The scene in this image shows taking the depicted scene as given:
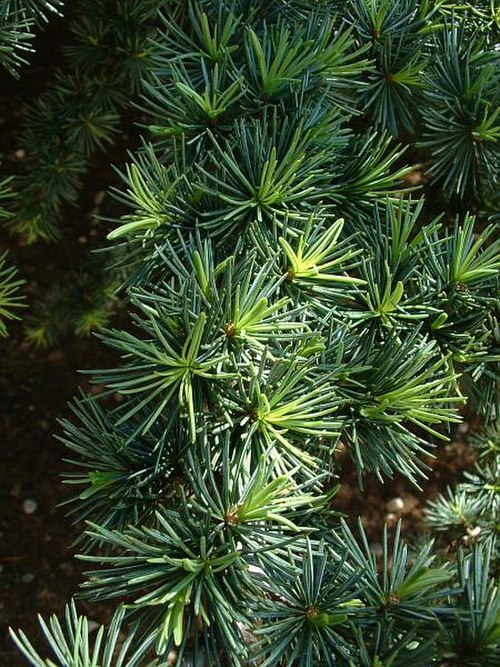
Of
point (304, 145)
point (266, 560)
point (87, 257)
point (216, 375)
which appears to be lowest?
point (87, 257)

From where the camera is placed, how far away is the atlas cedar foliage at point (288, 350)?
0.49m

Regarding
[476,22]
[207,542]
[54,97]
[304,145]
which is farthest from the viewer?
[54,97]

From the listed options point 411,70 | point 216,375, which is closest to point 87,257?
point 411,70

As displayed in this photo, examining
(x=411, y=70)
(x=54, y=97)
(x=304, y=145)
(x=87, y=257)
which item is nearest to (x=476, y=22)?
(x=411, y=70)

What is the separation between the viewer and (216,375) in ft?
1.61

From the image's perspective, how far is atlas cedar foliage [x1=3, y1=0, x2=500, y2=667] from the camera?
49cm

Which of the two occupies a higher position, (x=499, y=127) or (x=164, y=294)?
(x=499, y=127)

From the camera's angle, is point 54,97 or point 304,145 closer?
point 304,145

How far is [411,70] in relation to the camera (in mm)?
668

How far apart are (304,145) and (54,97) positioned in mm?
664

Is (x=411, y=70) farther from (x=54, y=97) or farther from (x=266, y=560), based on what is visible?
(x=54, y=97)

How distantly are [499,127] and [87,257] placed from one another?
1.12 m

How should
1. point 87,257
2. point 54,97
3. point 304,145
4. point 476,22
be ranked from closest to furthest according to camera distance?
point 304,145
point 476,22
point 54,97
point 87,257

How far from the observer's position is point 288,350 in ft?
1.77
